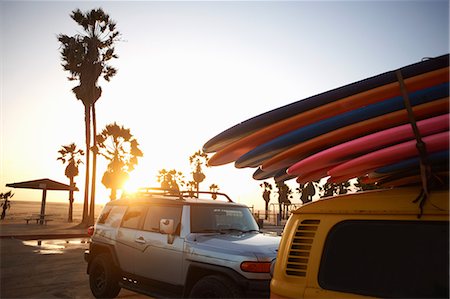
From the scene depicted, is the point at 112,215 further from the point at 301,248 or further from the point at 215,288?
the point at 301,248

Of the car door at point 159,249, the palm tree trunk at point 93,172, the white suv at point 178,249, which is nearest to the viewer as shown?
the white suv at point 178,249

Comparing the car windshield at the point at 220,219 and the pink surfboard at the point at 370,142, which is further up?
the pink surfboard at the point at 370,142

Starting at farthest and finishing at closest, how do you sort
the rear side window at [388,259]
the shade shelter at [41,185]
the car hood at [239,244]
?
1. the shade shelter at [41,185]
2. the car hood at [239,244]
3. the rear side window at [388,259]

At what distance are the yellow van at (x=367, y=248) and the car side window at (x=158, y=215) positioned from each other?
11.6 ft

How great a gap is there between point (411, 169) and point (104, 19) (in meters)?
30.1

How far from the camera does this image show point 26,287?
782 cm

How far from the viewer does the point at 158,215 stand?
620 cm

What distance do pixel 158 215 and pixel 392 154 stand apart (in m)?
4.71

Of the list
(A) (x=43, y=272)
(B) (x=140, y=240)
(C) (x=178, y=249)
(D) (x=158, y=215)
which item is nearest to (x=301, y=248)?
(C) (x=178, y=249)

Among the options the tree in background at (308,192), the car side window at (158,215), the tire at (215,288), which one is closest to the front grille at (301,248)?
the tire at (215,288)

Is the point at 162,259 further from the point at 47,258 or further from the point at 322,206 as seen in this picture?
the point at 47,258

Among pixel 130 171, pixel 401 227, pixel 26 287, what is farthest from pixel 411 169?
pixel 130 171

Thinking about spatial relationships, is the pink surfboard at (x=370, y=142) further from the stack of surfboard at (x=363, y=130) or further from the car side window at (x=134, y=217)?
the car side window at (x=134, y=217)

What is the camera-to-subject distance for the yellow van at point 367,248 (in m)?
1.93
